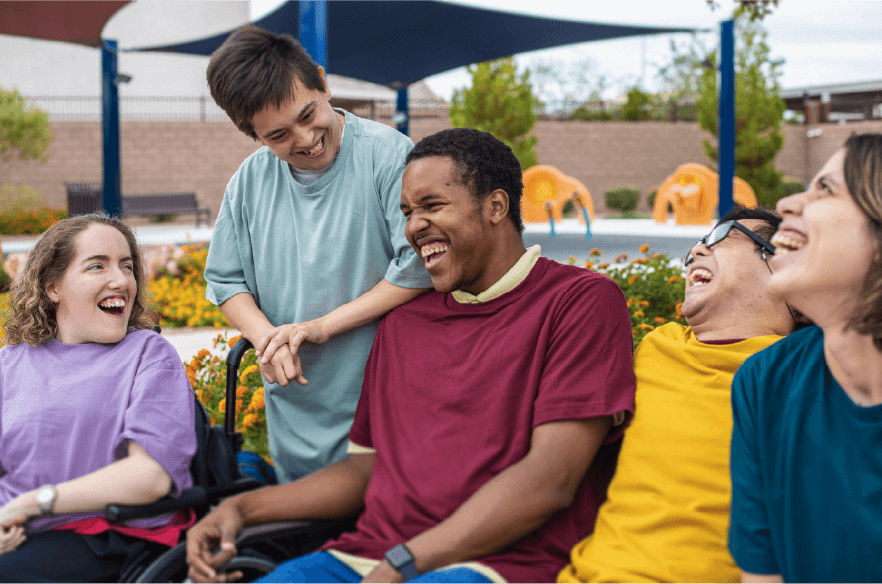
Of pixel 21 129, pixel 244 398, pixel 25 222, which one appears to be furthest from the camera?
pixel 21 129

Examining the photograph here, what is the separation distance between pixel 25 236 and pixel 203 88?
45.6 ft

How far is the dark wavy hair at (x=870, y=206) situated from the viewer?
1254 millimetres

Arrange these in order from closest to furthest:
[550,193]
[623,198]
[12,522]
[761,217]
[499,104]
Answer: [12,522] → [761,217] → [550,193] → [499,104] → [623,198]

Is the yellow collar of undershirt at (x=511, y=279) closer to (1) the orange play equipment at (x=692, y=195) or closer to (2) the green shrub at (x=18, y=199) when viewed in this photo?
(1) the orange play equipment at (x=692, y=195)

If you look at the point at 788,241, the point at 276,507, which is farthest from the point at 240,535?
the point at 788,241

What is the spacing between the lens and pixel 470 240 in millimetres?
1998

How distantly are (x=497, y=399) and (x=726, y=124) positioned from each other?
7379 mm

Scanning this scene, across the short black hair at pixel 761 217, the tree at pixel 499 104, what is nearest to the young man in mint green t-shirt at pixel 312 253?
the short black hair at pixel 761 217

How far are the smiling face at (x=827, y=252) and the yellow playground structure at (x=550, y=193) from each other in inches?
575

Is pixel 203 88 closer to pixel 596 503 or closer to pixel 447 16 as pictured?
pixel 447 16

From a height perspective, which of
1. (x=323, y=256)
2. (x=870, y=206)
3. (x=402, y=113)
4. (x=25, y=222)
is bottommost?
(x=323, y=256)

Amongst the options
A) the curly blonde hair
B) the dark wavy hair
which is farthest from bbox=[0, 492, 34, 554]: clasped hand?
the dark wavy hair

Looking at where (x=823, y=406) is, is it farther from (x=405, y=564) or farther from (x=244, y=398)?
(x=244, y=398)

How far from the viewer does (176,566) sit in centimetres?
190
